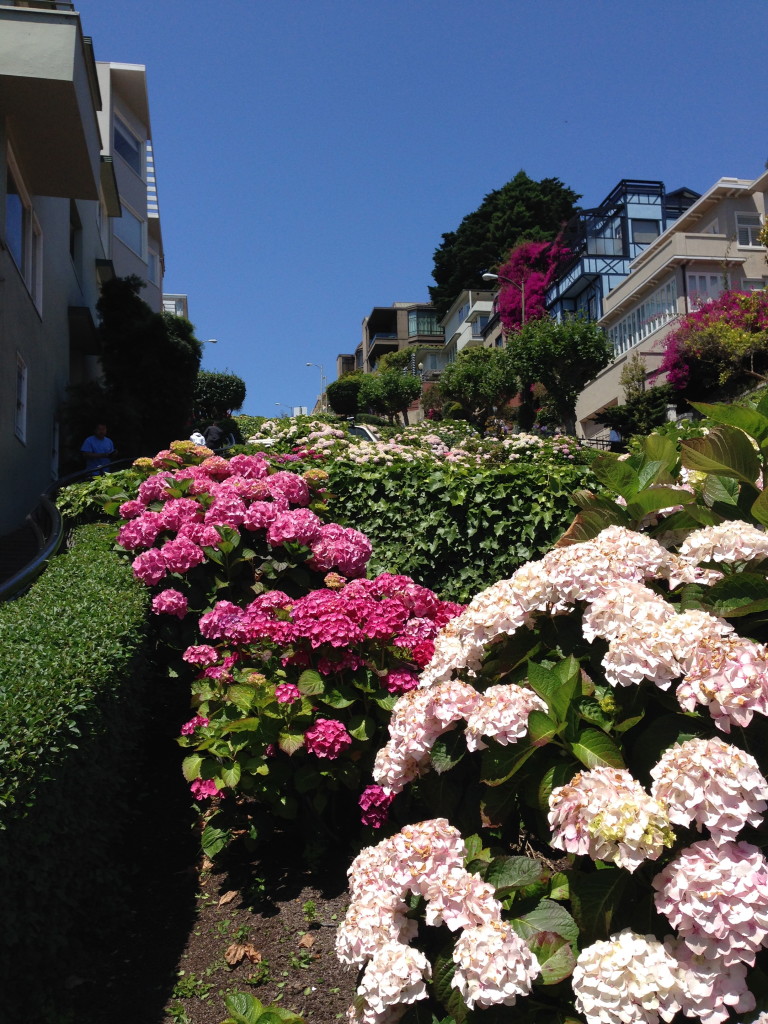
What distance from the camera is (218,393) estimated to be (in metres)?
49.3

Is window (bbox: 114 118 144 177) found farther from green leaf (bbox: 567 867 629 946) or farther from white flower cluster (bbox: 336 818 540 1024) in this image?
green leaf (bbox: 567 867 629 946)

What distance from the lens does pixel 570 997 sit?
2051mm

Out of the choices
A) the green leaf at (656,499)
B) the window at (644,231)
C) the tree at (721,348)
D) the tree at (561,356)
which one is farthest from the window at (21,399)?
the window at (644,231)

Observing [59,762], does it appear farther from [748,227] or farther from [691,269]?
[748,227]

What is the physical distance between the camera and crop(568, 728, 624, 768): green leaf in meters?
2.13

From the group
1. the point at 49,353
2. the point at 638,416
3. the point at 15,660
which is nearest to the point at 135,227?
the point at 49,353

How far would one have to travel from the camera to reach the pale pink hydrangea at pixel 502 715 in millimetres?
2213

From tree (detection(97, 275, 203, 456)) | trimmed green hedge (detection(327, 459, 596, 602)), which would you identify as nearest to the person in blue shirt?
tree (detection(97, 275, 203, 456))

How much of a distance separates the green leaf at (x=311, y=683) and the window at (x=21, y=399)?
10260 millimetres

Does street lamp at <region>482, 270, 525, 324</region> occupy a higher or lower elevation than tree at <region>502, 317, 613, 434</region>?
higher

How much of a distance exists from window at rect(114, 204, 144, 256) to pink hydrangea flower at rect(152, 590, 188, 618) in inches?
1036

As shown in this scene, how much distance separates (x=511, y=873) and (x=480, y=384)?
151 feet

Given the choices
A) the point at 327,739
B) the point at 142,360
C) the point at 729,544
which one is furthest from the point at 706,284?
the point at 729,544

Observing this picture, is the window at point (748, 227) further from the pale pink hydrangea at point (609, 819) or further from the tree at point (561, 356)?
the pale pink hydrangea at point (609, 819)
